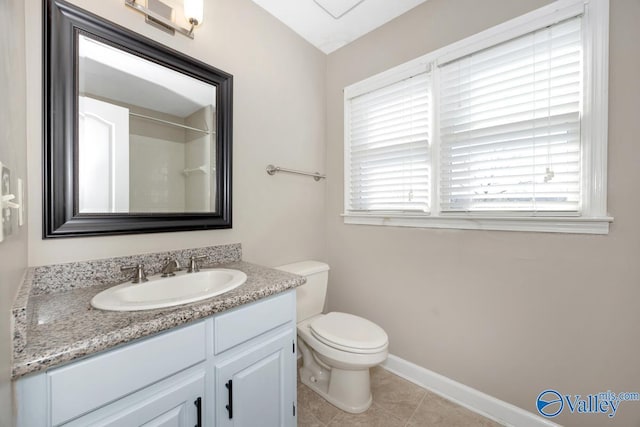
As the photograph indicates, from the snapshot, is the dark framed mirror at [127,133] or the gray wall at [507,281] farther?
the gray wall at [507,281]

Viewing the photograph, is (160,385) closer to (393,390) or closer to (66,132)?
(66,132)

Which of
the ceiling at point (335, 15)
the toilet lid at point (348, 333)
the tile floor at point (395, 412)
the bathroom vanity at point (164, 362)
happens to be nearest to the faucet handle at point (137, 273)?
the bathroom vanity at point (164, 362)

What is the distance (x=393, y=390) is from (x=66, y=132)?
2.15 meters

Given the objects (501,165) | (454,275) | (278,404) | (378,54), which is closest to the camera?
(278,404)

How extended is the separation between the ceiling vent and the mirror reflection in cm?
93

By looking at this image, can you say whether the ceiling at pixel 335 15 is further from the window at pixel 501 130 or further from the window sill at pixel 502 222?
the window sill at pixel 502 222

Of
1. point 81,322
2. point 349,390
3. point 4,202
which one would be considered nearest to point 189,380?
point 81,322

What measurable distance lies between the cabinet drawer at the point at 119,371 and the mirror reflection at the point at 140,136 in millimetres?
667

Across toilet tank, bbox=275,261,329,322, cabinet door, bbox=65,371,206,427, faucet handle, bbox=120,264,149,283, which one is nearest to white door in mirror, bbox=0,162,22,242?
cabinet door, bbox=65,371,206,427

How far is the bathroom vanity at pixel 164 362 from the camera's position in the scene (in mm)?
604

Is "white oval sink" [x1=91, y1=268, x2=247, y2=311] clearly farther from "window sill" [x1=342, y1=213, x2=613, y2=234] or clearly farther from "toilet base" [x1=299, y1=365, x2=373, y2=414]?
"window sill" [x1=342, y1=213, x2=613, y2=234]

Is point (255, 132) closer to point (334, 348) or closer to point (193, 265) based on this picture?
point (193, 265)

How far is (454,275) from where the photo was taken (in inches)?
60.4

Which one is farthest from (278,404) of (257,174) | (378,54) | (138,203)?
(378,54)
